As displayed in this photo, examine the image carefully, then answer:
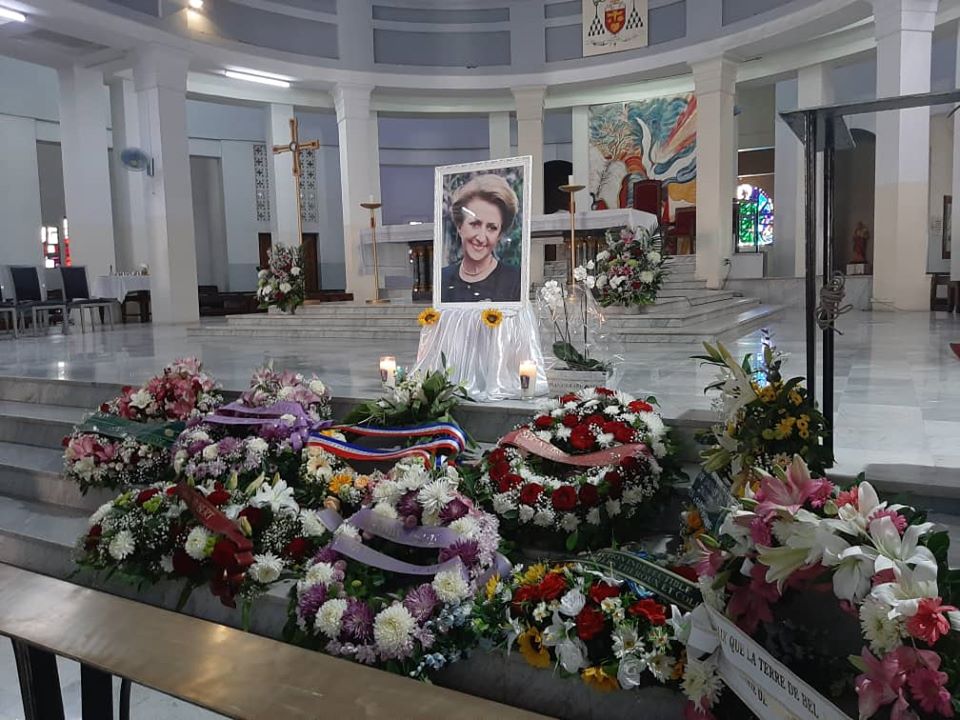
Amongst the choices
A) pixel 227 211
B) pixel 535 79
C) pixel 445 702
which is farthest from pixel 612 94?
pixel 445 702

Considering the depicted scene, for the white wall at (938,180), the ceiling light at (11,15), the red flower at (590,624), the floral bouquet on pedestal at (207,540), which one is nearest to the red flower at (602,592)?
the red flower at (590,624)

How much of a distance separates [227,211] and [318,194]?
215 centimetres

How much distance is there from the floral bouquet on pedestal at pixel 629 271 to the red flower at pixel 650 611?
6793 mm

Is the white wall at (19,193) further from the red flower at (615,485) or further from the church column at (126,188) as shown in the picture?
the red flower at (615,485)

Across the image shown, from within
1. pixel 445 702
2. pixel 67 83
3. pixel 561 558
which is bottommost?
pixel 561 558

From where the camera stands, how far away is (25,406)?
5.33m

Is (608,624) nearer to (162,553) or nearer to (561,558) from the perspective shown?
(561,558)

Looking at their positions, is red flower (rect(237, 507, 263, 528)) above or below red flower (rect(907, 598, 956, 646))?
below

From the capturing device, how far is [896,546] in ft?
4.34

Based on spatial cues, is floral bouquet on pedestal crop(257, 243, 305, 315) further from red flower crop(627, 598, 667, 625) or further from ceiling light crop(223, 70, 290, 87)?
red flower crop(627, 598, 667, 625)

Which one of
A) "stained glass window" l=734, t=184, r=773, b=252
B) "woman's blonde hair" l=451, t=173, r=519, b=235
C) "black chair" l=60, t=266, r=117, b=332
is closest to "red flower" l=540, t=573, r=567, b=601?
"woman's blonde hair" l=451, t=173, r=519, b=235

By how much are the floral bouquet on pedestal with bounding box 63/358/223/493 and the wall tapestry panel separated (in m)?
13.7

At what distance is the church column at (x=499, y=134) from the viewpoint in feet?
51.2

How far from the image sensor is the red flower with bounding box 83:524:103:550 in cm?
300
